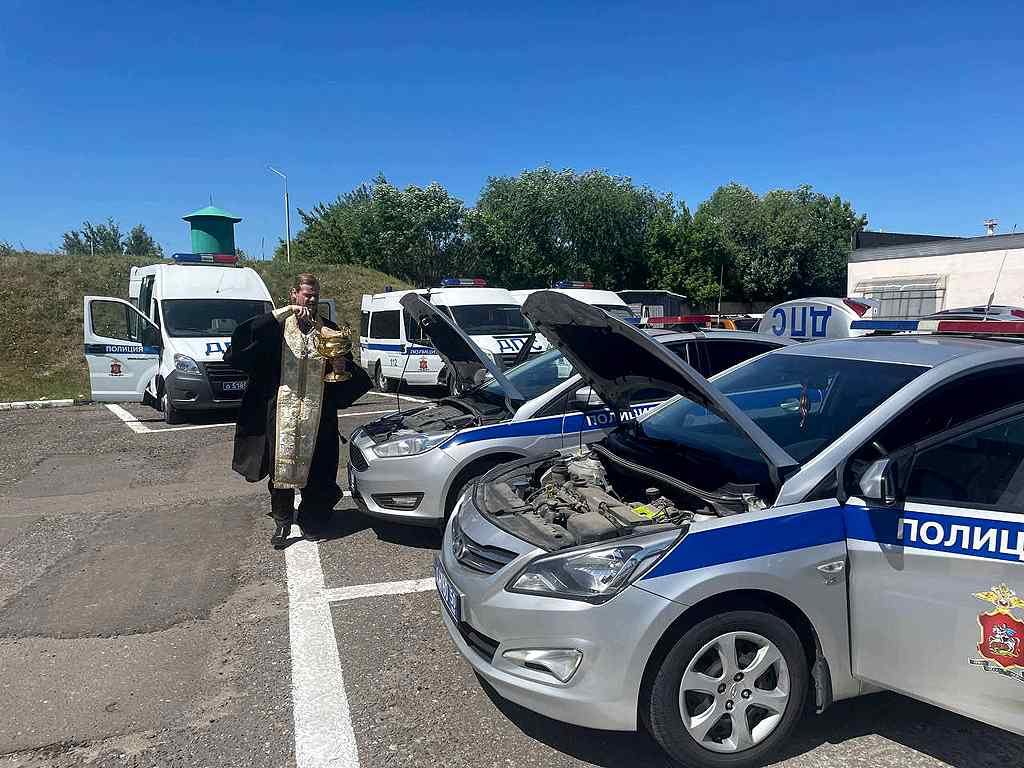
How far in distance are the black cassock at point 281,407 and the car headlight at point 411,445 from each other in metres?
0.61

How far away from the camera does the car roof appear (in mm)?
3232

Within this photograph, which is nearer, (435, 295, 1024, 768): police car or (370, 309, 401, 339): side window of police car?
(435, 295, 1024, 768): police car

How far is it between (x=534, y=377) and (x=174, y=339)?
8108 mm

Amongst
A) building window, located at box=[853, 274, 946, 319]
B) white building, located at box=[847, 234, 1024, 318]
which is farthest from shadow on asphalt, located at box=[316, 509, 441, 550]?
building window, located at box=[853, 274, 946, 319]

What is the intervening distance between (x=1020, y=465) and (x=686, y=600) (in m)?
1.45

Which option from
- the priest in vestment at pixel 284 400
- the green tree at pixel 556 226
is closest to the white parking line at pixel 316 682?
the priest in vestment at pixel 284 400

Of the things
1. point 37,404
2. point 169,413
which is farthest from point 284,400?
point 37,404

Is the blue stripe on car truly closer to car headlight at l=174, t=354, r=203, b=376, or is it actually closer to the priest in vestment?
the priest in vestment

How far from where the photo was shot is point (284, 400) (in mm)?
5383

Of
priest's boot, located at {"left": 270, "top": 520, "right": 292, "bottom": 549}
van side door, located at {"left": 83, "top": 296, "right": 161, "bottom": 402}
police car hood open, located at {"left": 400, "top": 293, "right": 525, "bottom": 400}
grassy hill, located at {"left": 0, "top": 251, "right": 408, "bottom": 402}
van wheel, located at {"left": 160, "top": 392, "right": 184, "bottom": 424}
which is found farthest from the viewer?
grassy hill, located at {"left": 0, "top": 251, "right": 408, "bottom": 402}

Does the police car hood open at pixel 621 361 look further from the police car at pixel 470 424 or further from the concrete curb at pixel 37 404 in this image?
the concrete curb at pixel 37 404

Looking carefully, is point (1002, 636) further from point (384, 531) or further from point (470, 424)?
point (384, 531)

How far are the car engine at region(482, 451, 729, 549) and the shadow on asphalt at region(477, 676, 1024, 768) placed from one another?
0.84m

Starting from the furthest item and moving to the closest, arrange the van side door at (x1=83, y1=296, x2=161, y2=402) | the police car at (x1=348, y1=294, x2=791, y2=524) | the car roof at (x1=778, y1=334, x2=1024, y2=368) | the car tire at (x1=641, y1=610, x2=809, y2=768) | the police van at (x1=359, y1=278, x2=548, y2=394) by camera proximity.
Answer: the police van at (x1=359, y1=278, x2=548, y2=394)
the van side door at (x1=83, y1=296, x2=161, y2=402)
the police car at (x1=348, y1=294, x2=791, y2=524)
the car roof at (x1=778, y1=334, x2=1024, y2=368)
the car tire at (x1=641, y1=610, x2=809, y2=768)
